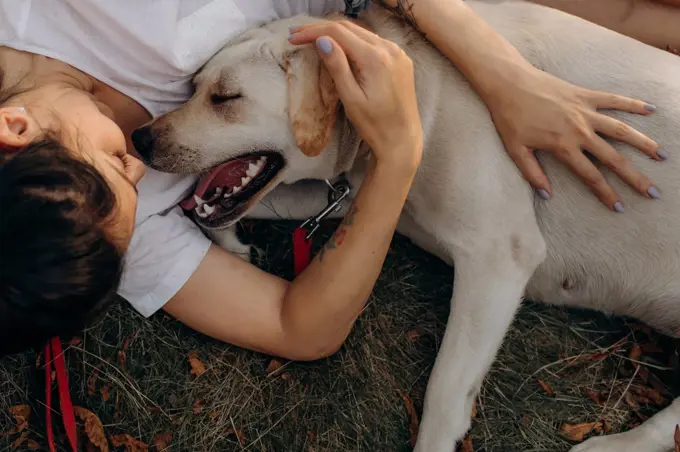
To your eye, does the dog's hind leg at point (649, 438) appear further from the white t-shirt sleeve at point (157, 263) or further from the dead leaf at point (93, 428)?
the dead leaf at point (93, 428)

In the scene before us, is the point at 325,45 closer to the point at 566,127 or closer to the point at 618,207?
the point at 566,127

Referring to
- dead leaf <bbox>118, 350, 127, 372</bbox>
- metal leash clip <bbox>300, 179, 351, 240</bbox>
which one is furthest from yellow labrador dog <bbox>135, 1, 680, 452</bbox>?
dead leaf <bbox>118, 350, 127, 372</bbox>

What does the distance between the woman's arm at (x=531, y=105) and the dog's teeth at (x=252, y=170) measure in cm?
48

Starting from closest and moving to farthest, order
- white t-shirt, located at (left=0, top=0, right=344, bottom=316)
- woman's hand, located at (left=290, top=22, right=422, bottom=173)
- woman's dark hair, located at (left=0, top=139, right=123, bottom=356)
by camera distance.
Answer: woman's dark hair, located at (left=0, top=139, right=123, bottom=356) < woman's hand, located at (left=290, top=22, right=422, bottom=173) < white t-shirt, located at (left=0, top=0, right=344, bottom=316)

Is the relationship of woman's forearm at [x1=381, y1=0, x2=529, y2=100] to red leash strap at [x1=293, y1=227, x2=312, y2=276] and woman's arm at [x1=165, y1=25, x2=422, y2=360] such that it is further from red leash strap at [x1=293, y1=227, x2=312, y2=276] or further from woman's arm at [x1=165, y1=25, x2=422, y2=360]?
red leash strap at [x1=293, y1=227, x2=312, y2=276]

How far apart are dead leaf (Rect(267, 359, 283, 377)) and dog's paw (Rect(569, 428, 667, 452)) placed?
3.66ft

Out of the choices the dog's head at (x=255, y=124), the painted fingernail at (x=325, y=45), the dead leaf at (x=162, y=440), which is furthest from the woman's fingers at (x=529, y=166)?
the dead leaf at (x=162, y=440)

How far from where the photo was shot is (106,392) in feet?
8.20

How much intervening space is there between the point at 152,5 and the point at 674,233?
5.91 feet

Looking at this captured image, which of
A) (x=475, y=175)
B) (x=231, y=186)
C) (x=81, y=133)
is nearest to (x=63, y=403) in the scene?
(x=231, y=186)

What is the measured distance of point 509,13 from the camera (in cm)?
225

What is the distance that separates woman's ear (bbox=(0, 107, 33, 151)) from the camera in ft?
5.03

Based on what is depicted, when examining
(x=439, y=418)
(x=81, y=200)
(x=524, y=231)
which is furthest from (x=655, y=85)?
(x=81, y=200)

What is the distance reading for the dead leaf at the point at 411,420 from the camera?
2.34 m
